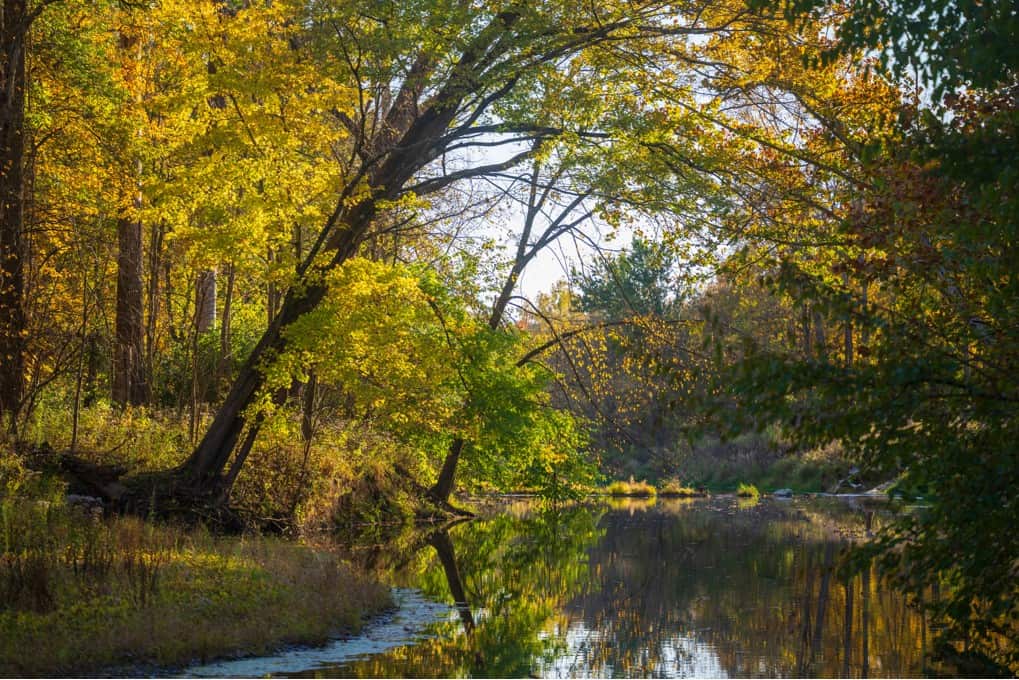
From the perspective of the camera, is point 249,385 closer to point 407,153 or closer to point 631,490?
point 407,153

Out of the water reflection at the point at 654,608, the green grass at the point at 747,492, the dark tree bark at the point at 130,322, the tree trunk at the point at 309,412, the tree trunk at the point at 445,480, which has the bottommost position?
the water reflection at the point at 654,608

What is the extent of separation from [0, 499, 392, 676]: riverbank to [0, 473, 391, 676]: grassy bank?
11 mm

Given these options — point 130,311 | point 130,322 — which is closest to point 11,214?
point 130,322

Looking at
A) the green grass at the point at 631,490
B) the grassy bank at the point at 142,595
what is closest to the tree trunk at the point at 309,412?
the grassy bank at the point at 142,595

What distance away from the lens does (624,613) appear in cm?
1332

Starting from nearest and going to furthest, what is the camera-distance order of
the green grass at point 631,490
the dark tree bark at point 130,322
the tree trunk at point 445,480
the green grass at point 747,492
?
the dark tree bark at point 130,322 → the tree trunk at point 445,480 → the green grass at point 747,492 → the green grass at point 631,490

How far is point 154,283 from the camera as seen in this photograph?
66.4ft

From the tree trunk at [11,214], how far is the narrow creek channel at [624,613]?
18.4 feet

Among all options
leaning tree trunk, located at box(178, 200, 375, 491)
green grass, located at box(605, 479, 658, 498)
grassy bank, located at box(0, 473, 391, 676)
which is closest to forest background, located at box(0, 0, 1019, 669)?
leaning tree trunk, located at box(178, 200, 375, 491)

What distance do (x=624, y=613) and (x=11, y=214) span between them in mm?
9969

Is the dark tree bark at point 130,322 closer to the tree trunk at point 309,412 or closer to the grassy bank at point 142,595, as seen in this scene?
the tree trunk at point 309,412

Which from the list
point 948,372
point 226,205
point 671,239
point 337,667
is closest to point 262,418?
point 226,205

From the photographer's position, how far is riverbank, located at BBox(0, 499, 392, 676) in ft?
28.4

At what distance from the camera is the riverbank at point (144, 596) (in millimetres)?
8656
